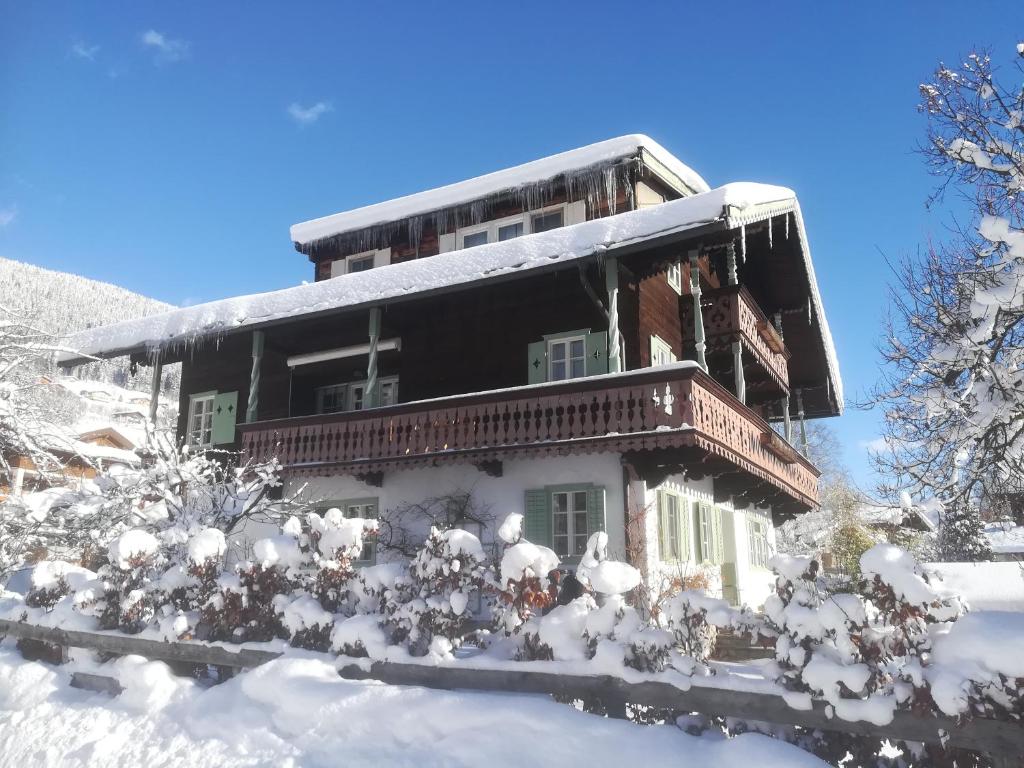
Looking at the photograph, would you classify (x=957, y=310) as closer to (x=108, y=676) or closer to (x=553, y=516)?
(x=553, y=516)

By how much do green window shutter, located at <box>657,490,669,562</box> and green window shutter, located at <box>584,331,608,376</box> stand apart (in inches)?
101

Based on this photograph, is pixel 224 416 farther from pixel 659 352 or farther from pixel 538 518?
pixel 659 352

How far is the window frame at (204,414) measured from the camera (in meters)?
19.4

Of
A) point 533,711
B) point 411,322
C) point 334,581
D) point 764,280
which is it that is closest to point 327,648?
point 334,581

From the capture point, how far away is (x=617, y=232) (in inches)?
497

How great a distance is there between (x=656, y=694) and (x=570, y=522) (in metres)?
6.91

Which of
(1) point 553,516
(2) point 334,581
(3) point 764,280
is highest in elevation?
(3) point 764,280

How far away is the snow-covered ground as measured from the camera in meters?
5.79

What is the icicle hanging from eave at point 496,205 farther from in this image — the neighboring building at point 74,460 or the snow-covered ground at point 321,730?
the snow-covered ground at point 321,730

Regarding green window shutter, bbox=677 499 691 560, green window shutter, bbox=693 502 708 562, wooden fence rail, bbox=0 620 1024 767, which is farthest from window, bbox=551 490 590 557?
wooden fence rail, bbox=0 620 1024 767

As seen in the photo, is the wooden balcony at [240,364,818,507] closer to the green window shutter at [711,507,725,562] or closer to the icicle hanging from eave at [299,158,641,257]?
the green window shutter at [711,507,725,562]

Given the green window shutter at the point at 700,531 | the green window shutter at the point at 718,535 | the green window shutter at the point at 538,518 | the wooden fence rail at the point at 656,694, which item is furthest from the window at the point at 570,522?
the wooden fence rail at the point at 656,694

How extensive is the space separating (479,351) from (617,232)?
4.53 m

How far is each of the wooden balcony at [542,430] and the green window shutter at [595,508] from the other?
3.33 ft
